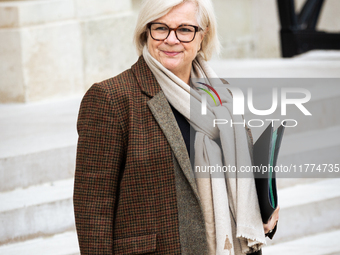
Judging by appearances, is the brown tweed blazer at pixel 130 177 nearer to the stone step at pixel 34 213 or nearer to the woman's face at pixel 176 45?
→ the woman's face at pixel 176 45

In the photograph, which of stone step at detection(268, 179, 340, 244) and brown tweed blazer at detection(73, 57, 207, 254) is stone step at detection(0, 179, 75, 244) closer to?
stone step at detection(268, 179, 340, 244)

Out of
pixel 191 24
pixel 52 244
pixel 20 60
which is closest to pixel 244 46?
pixel 20 60

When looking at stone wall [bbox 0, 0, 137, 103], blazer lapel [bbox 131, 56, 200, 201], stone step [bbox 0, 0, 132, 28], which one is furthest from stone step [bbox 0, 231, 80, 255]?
stone step [bbox 0, 0, 132, 28]

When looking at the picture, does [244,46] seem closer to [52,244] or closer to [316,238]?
[316,238]

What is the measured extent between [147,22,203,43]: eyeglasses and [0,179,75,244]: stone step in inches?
69.8

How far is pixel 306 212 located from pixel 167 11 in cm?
246

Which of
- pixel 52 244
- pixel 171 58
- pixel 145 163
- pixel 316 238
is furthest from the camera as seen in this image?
pixel 316 238

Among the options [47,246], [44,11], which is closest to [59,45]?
[44,11]

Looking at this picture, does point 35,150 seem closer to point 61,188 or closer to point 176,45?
point 61,188

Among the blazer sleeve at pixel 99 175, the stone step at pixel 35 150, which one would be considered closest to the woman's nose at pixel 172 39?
the blazer sleeve at pixel 99 175

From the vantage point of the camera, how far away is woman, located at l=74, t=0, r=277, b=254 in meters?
1.82

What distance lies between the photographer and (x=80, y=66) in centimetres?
575

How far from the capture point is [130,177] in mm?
1823

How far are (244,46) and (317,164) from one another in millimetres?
5472
